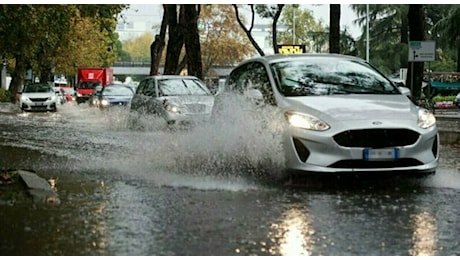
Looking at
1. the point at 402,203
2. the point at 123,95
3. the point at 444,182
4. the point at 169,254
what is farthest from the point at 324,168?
the point at 123,95

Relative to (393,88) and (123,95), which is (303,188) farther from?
(123,95)

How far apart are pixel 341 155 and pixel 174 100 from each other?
9.07 m

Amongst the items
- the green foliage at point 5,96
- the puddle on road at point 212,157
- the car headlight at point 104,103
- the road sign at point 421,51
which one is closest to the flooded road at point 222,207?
the puddle on road at point 212,157

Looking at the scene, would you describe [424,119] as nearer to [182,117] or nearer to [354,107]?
[354,107]

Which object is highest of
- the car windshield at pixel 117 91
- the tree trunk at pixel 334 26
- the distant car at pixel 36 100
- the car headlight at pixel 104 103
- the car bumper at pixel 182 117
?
the tree trunk at pixel 334 26

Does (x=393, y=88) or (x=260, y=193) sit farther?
(x=393, y=88)

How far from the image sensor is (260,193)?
8.00m

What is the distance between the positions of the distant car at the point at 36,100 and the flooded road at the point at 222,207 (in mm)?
24259

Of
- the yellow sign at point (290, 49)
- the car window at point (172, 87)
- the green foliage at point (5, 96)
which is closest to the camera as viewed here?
the car window at point (172, 87)

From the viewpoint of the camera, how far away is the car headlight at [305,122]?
8.26 metres

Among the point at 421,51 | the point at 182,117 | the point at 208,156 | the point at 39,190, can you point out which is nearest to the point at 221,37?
the point at 421,51

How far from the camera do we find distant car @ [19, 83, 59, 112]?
115 ft

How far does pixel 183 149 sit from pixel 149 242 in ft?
16.1

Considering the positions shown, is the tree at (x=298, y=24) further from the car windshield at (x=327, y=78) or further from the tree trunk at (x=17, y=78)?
the car windshield at (x=327, y=78)
